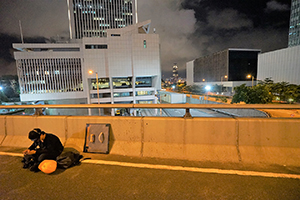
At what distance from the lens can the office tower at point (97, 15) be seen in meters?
83.7

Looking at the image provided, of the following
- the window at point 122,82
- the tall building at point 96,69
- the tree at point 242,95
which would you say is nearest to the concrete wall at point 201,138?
the tree at point 242,95

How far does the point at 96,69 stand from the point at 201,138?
51.6 metres

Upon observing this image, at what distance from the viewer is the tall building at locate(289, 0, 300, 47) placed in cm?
8094

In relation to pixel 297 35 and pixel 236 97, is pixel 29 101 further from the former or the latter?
pixel 297 35

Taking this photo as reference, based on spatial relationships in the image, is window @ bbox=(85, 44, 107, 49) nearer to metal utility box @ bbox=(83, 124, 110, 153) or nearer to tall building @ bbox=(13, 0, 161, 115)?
tall building @ bbox=(13, 0, 161, 115)

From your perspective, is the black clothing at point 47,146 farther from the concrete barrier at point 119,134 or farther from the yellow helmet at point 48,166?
the concrete barrier at point 119,134

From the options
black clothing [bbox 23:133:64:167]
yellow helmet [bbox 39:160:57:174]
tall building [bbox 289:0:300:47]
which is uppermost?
tall building [bbox 289:0:300:47]

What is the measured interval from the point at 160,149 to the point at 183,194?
1.35m

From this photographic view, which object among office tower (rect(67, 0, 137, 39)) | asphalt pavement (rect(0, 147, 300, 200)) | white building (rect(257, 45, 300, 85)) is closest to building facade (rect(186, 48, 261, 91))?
white building (rect(257, 45, 300, 85))

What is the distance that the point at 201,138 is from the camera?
3.64m

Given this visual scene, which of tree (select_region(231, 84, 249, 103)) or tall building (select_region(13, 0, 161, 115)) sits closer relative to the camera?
tree (select_region(231, 84, 249, 103))

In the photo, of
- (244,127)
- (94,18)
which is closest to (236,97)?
(244,127)

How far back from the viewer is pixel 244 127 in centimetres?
350

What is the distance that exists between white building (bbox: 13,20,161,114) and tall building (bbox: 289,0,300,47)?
90095mm
